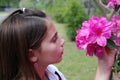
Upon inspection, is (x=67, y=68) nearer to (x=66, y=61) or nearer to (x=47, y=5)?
(x=66, y=61)

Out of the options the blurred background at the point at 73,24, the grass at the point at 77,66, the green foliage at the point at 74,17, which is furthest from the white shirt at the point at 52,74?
the green foliage at the point at 74,17

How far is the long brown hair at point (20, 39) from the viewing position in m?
1.33

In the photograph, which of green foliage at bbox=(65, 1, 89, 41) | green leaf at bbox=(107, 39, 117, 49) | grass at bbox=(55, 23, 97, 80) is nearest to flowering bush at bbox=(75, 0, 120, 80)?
green leaf at bbox=(107, 39, 117, 49)

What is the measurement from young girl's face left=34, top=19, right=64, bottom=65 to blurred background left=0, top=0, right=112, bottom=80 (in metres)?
0.22

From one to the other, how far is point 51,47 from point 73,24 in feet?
30.8

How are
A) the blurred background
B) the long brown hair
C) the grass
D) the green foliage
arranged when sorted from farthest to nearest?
the green foliage, the grass, the blurred background, the long brown hair

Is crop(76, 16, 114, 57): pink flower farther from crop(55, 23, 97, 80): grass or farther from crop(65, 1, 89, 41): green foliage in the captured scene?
Result: crop(65, 1, 89, 41): green foliage

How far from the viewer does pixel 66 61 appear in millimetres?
7539

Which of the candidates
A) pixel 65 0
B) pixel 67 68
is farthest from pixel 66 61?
pixel 65 0

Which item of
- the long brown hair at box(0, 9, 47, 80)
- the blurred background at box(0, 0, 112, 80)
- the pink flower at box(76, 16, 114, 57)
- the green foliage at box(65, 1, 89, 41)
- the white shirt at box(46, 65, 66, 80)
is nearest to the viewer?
the pink flower at box(76, 16, 114, 57)

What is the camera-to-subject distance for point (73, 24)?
10688 mm

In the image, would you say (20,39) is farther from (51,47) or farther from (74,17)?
(74,17)

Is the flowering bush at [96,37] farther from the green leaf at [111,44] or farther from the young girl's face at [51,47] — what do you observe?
the young girl's face at [51,47]

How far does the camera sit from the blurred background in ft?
19.3
